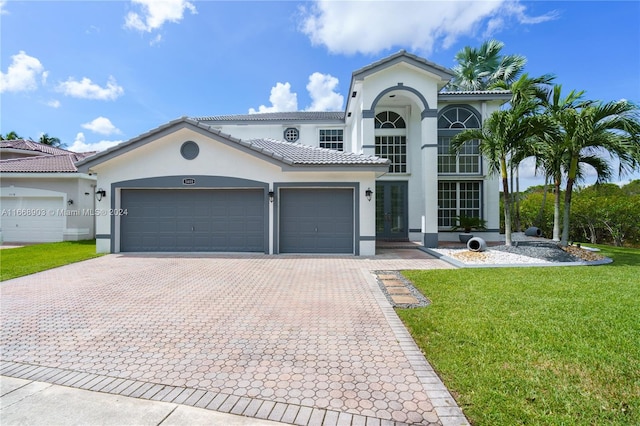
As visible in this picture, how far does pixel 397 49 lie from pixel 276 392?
48.1 ft

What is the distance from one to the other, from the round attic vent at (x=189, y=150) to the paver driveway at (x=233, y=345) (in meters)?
5.68

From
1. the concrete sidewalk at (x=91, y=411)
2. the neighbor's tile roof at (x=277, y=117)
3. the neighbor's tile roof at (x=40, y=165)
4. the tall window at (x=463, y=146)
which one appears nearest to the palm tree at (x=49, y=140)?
the neighbor's tile roof at (x=40, y=165)

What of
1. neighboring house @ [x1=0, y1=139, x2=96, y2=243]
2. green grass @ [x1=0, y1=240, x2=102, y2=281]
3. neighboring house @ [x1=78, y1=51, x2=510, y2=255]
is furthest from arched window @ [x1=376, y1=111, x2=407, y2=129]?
neighboring house @ [x1=0, y1=139, x2=96, y2=243]

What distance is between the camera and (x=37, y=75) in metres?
14.2

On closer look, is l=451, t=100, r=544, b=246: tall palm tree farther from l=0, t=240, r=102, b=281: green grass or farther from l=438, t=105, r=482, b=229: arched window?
l=0, t=240, r=102, b=281: green grass

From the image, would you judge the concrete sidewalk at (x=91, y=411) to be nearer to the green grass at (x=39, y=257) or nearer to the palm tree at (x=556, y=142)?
the green grass at (x=39, y=257)

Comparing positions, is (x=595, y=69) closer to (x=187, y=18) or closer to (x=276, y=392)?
(x=187, y=18)

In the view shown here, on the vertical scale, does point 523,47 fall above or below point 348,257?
above

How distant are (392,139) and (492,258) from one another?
8.48 metres

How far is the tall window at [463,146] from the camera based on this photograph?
16469 millimetres

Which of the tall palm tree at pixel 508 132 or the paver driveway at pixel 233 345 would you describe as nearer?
the paver driveway at pixel 233 345

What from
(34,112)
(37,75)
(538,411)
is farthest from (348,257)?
(34,112)

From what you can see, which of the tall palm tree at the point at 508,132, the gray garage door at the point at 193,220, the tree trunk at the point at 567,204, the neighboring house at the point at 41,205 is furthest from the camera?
the neighboring house at the point at 41,205

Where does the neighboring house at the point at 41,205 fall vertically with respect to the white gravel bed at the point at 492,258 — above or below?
above
